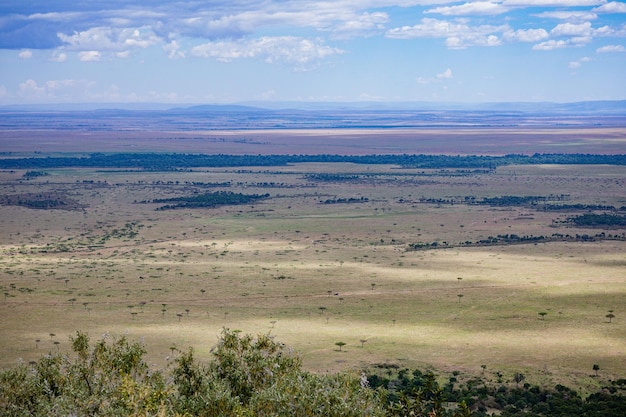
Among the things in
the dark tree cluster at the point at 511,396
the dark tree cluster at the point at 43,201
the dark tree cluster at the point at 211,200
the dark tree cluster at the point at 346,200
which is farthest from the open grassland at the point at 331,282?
the dark tree cluster at the point at 211,200

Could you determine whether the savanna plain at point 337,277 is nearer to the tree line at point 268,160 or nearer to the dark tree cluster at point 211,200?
the dark tree cluster at point 211,200

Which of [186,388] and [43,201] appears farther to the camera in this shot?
[43,201]

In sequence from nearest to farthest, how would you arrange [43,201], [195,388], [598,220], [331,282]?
[195,388], [331,282], [598,220], [43,201]

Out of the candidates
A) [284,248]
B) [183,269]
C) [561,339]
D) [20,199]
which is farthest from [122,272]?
[20,199]

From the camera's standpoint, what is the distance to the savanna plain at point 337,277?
4297 cm

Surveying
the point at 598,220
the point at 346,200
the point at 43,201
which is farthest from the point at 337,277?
the point at 43,201

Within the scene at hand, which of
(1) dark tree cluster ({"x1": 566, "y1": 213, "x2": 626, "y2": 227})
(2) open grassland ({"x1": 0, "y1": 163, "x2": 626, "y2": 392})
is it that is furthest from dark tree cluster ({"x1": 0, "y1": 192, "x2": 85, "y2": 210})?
(1) dark tree cluster ({"x1": 566, "y1": 213, "x2": 626, "y2": 227})

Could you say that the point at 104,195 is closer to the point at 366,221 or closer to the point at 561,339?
the point at 366,221

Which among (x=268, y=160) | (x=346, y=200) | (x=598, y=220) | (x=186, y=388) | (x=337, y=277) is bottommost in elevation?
→ (x=337, y=277)

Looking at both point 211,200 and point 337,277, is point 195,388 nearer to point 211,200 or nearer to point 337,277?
point 337,277

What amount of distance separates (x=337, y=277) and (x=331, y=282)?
6.39ft

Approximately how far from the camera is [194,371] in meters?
23.1

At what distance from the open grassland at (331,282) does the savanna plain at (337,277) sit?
188 millimetres

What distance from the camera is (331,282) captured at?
59.8 meters
